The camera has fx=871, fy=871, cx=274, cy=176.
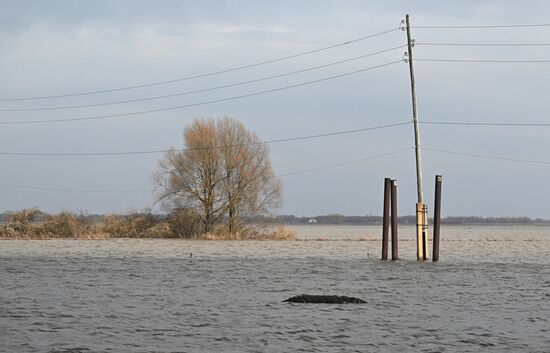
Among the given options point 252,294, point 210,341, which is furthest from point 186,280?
point 210,341

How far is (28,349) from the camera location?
11547mm

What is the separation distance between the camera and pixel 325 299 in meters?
18.2

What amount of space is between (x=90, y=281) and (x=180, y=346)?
449 inches

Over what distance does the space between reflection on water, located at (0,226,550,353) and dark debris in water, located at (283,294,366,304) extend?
0.38 m

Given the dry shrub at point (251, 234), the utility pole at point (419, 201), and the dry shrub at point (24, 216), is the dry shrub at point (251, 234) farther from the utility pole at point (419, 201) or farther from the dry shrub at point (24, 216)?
the utility pole at point (419, 201)

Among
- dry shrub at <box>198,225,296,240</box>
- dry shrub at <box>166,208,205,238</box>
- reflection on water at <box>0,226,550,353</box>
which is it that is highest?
dry shrub at <box>166,208,205,238</box>

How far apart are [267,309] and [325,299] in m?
1.96

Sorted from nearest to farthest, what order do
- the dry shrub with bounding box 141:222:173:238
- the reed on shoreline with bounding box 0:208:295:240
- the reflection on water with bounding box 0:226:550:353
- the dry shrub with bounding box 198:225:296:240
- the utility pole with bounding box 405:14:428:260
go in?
1. the reflection on water with bounding box 0:226:550:353
2. the utility pole with bounding box 405:14:428:260
3. the dry shrub with bounding box 198:225:296:240
4. the reed on shoreline with bounding box 0:208:295:240
5. the dry shrub with bounding box 141:222:173:238

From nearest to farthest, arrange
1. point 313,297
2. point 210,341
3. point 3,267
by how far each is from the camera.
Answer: point 210,341 → point 313,297 → point 3,267

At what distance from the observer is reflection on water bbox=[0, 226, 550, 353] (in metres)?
12.5

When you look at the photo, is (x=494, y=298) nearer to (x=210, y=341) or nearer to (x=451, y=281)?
(x=451, y=281)

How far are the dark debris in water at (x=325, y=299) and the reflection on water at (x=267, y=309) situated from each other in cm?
38

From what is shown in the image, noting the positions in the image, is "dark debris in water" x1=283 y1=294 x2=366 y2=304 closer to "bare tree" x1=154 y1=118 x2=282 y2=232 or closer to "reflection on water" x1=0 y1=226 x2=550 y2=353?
"reflection on water" x1=0 y1=226 x2=550 y2=353

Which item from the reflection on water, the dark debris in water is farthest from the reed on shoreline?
the dark debris in water
